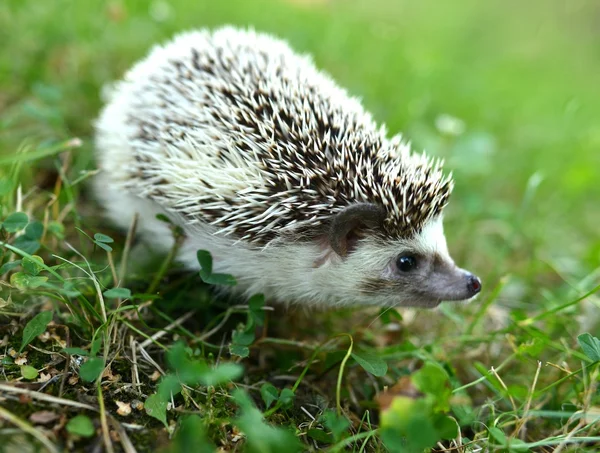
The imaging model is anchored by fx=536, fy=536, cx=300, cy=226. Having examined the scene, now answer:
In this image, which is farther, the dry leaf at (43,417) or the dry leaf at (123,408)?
the dry leaf at (123,408)

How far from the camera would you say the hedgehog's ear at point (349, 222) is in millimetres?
2656

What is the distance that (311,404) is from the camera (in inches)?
102

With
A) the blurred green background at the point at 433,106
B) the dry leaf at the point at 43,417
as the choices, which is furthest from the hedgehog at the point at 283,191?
the dry leaf at the point at 43,417

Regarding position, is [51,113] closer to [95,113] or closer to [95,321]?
[95,113]

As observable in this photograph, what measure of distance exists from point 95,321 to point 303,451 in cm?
112

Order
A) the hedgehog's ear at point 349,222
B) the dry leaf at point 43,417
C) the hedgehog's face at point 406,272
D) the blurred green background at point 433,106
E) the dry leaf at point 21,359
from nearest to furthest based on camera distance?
the dry leaf at point 43,417
the dry leaf at point 21,359
the hedgehog's ear at point 349,222
the hedgehog's face at point 406,272
the blurred green background at point 433,106

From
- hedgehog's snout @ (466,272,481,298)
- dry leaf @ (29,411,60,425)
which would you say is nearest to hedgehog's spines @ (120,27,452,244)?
hedgehog's snout @ (466,272,481,298)

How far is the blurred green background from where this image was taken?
407 centimetres

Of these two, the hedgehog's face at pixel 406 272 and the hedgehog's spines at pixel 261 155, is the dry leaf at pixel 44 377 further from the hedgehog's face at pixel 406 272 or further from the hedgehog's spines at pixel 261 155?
the hedgehog's face at pixel 406 272

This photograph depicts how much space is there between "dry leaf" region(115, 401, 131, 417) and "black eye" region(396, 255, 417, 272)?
1512 millimetres

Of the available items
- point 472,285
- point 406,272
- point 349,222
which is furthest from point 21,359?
point 472,285

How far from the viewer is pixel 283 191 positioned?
2717 mm

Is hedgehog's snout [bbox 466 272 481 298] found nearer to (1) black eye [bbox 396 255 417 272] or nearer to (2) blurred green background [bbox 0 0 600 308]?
(1) black eye [bbox 396 255 417 272]

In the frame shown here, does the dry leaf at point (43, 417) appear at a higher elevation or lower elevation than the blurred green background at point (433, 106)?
lower
